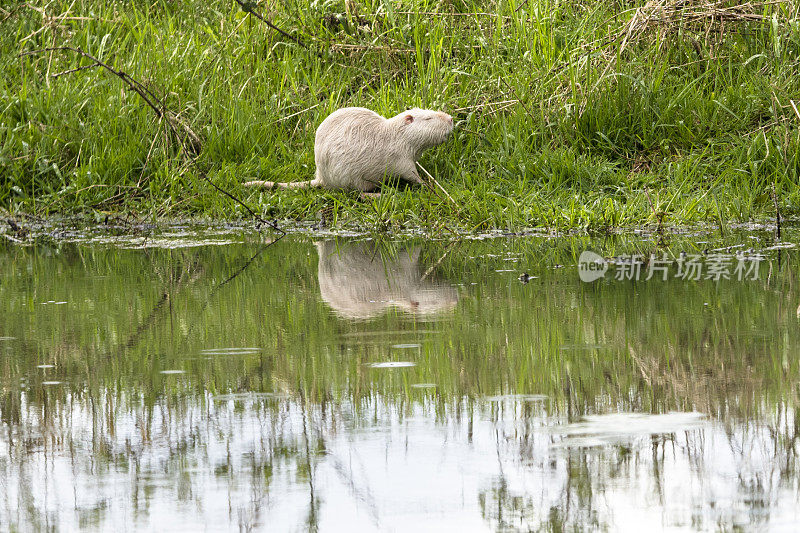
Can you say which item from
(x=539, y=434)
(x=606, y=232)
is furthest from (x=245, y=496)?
(x=606, y=232)

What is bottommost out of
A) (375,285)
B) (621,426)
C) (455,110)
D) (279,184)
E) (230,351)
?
(621,426)

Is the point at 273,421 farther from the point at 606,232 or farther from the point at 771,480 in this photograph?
the point at 606,232

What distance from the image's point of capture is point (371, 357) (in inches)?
103

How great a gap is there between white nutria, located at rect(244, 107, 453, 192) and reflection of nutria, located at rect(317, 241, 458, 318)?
1212 millimetres

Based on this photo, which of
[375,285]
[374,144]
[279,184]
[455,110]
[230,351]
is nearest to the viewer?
[230,351]

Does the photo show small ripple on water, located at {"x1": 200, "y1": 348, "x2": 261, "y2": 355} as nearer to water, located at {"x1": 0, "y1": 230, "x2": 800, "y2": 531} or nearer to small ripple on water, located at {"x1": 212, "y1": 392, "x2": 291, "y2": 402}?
water, located at {"x1": 0, "y1": 230, "x2": 800, "y2": 531}

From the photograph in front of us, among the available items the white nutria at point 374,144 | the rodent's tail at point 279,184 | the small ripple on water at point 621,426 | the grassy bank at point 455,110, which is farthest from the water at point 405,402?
the rodent's tail at point 279,184

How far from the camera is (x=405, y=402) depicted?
2213 mm

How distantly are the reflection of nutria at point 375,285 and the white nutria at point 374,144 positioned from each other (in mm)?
1212

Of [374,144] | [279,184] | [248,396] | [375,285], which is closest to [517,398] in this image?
[248,396]

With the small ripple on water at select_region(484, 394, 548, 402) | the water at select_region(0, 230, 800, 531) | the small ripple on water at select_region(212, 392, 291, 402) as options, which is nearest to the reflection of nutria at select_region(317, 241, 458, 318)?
the water at select_region(0, 230, 800, 531)

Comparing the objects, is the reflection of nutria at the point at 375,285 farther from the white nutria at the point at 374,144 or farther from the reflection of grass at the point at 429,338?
the white nutria at the point at 374,144

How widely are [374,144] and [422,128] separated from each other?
0.29 metres

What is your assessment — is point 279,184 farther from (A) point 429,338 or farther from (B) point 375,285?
(A) point 429,338
